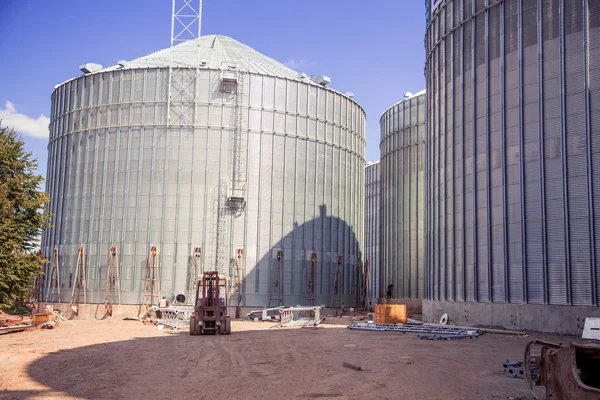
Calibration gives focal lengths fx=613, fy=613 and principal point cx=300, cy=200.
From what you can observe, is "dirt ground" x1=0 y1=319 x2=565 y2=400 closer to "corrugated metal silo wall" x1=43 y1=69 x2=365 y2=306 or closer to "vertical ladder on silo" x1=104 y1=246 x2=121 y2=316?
"vertical ladder on silo" x1=104 y1=246 x2=121 y2=316

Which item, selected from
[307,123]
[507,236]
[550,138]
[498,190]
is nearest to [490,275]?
[507,236]

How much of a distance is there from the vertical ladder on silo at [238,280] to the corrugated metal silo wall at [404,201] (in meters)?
16.3

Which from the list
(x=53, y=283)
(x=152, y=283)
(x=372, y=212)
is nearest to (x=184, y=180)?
(x=152, y=283)

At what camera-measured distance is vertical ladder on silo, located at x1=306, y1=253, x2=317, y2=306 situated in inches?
1983

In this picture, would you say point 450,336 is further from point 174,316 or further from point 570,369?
point 174,316

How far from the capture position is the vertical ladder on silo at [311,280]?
165 feet

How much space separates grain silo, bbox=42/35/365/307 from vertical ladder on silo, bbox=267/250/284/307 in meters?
0.11

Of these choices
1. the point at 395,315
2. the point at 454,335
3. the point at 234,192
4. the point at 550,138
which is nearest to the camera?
the point at 454,335

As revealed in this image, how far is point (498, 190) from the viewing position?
32844 mm

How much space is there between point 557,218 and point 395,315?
11140 mm

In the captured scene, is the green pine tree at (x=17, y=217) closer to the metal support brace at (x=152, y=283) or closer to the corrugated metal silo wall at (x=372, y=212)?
the metal support brace at (x=152, y=283)

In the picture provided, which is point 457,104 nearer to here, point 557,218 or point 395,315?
point 557,218

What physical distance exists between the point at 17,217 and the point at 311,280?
2547 centimetres

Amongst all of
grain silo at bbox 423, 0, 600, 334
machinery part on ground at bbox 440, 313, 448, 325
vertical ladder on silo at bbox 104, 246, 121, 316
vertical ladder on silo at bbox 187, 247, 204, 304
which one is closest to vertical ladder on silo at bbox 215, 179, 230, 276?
vertical ladder on silo at bbox 187, 247, 204, 304
